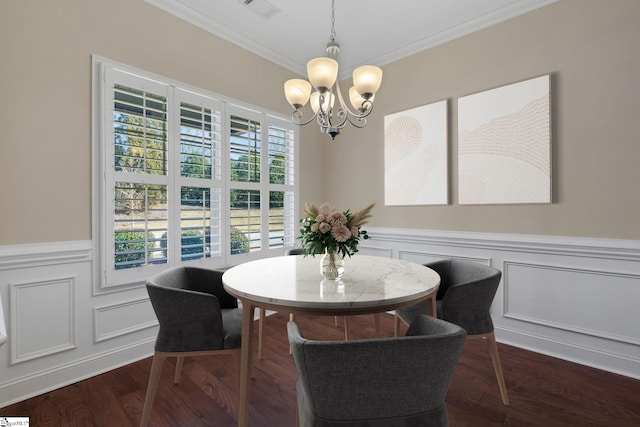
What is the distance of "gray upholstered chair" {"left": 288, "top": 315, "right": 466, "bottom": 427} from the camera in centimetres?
93

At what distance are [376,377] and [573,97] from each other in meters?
2.62

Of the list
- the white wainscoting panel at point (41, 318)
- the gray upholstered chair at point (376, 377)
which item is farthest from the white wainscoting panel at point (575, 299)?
the white wainscoting panel at point (41, 318)

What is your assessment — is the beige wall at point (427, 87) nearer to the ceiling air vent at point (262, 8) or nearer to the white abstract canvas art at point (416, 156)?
the white abstract canvas art at point (416, 156)

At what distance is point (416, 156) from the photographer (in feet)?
10.3

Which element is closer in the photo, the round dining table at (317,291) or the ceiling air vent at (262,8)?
the round dining table at (317,291)

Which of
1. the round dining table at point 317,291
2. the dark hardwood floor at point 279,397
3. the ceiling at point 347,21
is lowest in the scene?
the dark hardwood floor at point 279,397

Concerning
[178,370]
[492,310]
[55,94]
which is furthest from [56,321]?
[492,310]

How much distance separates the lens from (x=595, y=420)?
1.69m

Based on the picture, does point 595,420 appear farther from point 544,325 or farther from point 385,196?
point 385,196

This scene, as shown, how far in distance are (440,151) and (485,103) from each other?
1.78ft

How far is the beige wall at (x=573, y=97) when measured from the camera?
2.12 meters

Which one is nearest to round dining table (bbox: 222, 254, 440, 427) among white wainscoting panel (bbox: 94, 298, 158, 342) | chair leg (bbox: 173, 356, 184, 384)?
chair leg (bbox: 173, 356, 184, 384)

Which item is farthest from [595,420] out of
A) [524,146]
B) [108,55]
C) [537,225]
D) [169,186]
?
[108,55]

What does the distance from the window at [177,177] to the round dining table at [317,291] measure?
95cm
